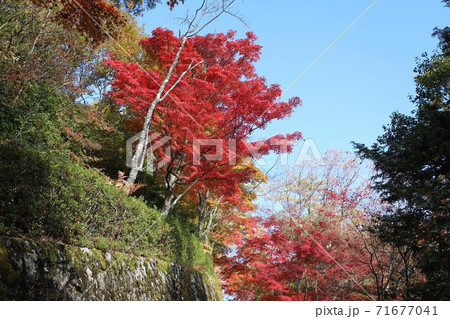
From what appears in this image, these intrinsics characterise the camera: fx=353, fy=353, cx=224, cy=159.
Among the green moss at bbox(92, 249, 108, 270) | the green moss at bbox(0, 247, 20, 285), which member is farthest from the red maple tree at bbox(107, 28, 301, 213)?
the green moss at bbox(0, 247, 20, 285)

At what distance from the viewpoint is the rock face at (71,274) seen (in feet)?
11.8

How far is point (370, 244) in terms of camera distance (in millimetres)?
9859

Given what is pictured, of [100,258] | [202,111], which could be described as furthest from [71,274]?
[202,111]

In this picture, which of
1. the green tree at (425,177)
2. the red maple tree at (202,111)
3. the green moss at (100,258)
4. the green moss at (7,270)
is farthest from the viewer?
the red maple tree at (202,111)

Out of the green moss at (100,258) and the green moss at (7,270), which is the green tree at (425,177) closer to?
the green moss at (100,258)

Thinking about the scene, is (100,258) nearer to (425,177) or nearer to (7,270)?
(7,270)

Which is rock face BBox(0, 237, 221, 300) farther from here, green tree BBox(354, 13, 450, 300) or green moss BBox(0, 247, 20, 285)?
green tree BBox(354, 13, 450, 300)

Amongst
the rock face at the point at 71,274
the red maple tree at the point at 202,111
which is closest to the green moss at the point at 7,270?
the rock face at the point at 71,274

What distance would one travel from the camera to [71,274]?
14.4 ft

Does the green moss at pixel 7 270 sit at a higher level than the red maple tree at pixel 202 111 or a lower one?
lower

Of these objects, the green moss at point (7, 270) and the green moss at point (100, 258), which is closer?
the green moss at point (7, 270)

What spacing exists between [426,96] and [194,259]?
8.29m
